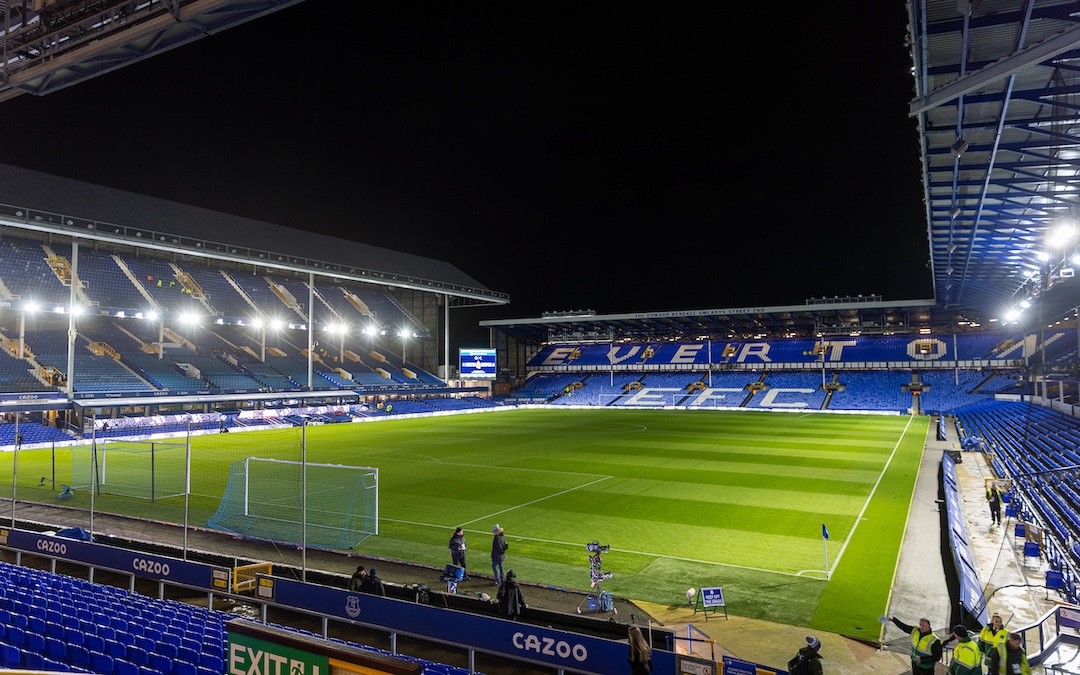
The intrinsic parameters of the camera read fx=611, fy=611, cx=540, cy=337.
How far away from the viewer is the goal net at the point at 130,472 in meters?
21.3

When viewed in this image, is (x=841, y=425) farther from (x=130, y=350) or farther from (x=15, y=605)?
(x=130, y=350)

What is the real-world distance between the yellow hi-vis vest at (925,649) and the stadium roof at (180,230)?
4606 cm

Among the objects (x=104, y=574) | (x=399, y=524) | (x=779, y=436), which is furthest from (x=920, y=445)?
(x=104, y=574)

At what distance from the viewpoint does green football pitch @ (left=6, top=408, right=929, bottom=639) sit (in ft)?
40.2

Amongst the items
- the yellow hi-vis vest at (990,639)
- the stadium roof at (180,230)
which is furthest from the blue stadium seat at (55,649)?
the stadium roof at (180,230)

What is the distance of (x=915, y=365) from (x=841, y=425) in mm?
23743

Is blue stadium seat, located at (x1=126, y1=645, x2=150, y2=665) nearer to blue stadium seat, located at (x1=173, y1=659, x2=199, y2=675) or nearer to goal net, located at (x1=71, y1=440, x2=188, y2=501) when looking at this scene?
blue stadium seat, located at (x1=173, y1=659, x2=199, y2=675)

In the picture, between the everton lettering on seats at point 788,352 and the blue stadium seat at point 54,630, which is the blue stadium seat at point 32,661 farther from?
the everton lettering on seats at point 788,352

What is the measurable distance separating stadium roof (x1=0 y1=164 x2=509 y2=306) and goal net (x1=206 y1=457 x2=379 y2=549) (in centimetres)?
2670

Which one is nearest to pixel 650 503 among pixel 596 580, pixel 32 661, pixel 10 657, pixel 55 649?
pixel 596 580

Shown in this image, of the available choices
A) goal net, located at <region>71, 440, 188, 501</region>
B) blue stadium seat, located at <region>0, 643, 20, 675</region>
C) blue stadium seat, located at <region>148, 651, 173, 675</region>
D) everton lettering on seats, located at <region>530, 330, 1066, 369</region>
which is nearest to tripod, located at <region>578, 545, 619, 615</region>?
blue stadium seat, located at <region>148, 651, 173, 675</region>

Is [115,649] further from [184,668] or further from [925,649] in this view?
[925,649]

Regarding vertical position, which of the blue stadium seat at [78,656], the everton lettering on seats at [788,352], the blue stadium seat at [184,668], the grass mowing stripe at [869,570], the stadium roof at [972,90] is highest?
the stadium roof at [972,90]

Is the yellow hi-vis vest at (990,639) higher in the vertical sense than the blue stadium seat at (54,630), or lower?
lower
